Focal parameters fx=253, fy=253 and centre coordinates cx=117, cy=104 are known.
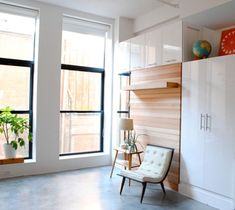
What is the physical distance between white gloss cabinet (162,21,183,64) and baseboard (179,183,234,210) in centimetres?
197

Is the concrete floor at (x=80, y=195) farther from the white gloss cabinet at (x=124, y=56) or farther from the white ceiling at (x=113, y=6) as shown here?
the white ceiling at (x=113, y=6)

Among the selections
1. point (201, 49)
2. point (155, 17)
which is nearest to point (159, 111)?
point (201, 49)

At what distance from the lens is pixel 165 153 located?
13.0 ft

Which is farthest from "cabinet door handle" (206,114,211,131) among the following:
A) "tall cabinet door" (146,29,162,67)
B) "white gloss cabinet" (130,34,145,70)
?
"white gloss cabinet" (130,34,145,70)

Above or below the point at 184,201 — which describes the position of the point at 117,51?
above

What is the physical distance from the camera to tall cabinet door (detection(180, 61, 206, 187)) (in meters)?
3.68

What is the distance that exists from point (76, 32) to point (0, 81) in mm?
1868

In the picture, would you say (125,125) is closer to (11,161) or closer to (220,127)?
(220,127)

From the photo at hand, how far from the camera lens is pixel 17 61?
15.9 feet

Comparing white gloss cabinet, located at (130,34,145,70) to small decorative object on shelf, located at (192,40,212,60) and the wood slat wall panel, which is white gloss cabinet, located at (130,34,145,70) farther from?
small decorative object on shelf, located at (192,40,212,60)

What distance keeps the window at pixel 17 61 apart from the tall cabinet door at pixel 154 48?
2260mm

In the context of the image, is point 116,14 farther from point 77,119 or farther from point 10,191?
point 10,191

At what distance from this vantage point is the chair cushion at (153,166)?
12.1 ft

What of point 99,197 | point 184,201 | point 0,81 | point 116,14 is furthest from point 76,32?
point 184,201
